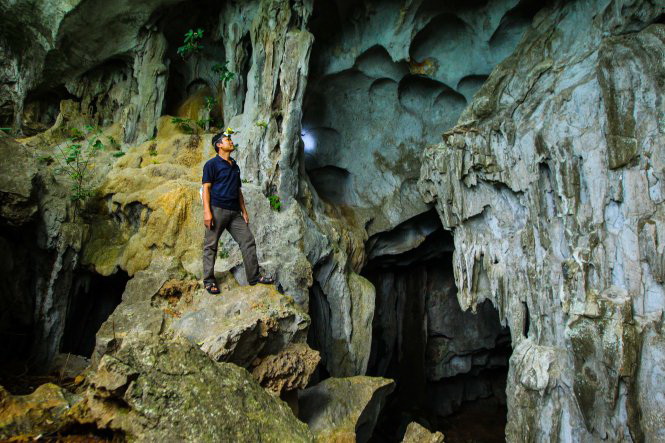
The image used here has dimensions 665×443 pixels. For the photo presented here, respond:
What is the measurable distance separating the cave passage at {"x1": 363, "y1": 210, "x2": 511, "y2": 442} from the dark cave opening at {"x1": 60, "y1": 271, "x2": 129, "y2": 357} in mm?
6813

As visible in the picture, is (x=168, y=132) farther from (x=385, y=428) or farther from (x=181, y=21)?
(x=385, y=428)

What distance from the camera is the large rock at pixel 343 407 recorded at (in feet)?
17.3

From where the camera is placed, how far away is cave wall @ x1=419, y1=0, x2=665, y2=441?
6.40m

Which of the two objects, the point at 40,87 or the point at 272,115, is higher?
the point at 40,87

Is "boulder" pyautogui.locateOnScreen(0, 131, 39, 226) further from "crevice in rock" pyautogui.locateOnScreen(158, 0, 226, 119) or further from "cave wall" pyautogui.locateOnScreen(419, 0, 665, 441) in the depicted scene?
"cave wall" pyautogui.locateOnScreen(419, 0, 665, 441)

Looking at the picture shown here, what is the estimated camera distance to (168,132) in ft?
32.5

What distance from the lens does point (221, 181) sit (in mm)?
5453

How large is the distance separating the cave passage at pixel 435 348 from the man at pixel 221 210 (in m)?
6.92

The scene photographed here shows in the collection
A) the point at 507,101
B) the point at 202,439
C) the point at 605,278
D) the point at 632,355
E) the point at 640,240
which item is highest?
the point at 507,101

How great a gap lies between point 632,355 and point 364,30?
8.82 meters

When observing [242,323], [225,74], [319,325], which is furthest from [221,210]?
[225,74]

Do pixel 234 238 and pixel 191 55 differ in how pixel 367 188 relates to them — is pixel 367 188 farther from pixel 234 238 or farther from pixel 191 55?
pixel 234 238

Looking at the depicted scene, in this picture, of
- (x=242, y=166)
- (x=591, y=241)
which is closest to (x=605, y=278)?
(x=591, y=241)

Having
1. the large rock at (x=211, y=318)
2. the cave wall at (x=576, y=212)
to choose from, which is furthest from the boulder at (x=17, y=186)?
the cave wall at (x=576, y=212)
